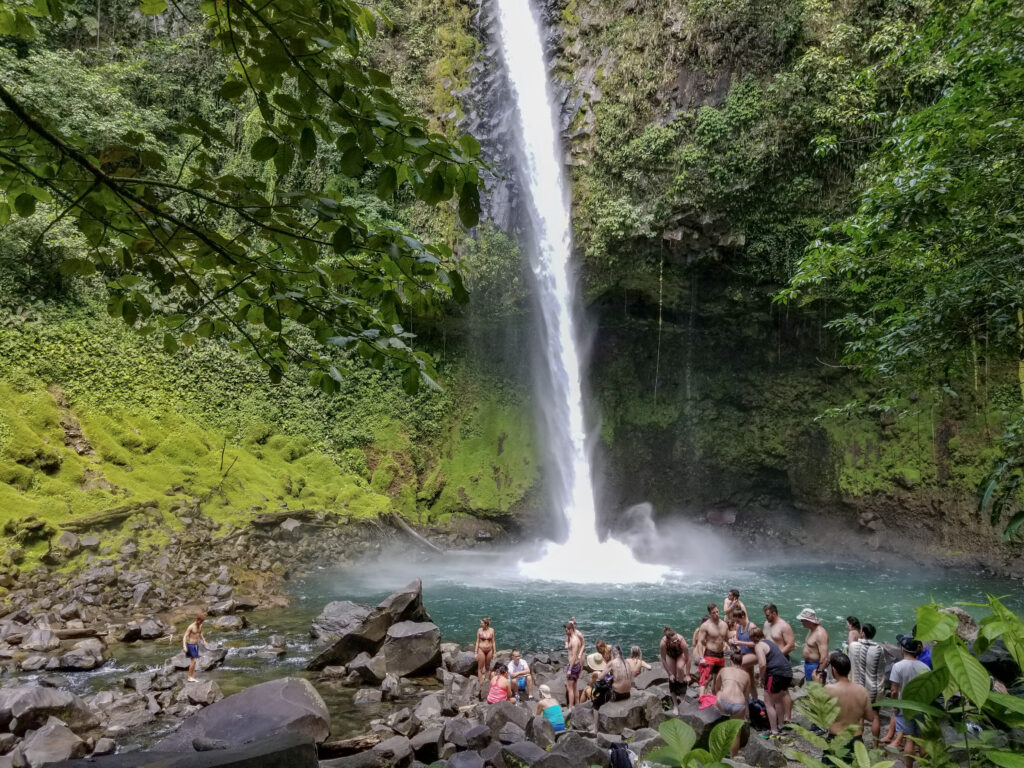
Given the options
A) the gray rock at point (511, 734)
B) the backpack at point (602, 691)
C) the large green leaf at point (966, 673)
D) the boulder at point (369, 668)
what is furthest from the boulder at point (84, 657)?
the large green leaf at point (966, 673)

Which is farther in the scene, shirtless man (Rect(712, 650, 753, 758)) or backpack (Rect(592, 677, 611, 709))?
backpack (Rect(592, 677, 611, 709))

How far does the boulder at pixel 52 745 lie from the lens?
5133mm

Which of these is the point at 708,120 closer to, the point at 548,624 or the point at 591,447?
the point at 591,447

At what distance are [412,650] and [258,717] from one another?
123 inches

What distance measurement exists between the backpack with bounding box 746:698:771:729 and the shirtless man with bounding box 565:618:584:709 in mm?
1981

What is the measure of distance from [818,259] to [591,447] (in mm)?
13164

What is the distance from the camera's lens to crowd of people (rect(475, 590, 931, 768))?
5.50m

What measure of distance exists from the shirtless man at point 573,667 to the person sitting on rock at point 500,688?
72cm

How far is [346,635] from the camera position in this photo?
8.39 m

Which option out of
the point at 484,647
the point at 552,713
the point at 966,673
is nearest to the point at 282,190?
the point at 966,673

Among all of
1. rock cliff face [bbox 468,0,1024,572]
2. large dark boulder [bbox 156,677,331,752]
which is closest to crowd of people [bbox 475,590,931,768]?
large dark boulder [bbox 156,677,331,752]

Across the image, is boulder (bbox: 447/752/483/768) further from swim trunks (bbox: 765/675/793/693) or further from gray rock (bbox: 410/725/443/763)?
swim trunks (bbox: 765/675/793/693)

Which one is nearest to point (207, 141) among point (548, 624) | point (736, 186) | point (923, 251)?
point (923, 251)

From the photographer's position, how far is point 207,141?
1930 millimetres
